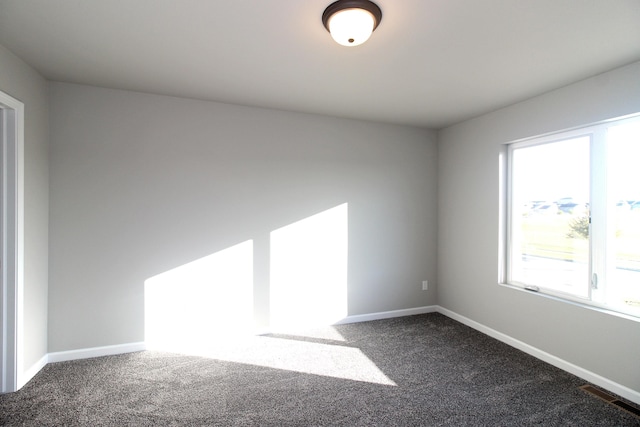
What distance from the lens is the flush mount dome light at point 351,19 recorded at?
1.77m

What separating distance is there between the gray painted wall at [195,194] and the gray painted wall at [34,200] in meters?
0.09

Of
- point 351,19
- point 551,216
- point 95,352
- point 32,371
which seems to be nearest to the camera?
point 351,19

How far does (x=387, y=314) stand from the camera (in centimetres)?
425

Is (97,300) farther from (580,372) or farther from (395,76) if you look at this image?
(580,372)

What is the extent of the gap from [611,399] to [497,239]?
5.40 ft

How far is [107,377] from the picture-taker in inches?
106

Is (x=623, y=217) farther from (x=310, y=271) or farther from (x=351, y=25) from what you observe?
(x=310, y=271)

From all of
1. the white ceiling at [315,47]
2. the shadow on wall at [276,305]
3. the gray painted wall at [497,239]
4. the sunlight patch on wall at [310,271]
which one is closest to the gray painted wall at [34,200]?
the white ceiling at [315,47]

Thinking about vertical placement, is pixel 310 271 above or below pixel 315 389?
above

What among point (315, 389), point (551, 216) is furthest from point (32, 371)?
point (551, 216)

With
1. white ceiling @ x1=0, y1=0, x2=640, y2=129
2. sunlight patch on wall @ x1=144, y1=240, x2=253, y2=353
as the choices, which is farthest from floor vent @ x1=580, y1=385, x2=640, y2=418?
sunlight patch on wall @ x1=144, y1=240, x2=253, y2=353

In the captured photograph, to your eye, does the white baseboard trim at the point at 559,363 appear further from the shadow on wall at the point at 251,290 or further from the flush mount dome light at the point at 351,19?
the flush mount dome light at the point at 351,19

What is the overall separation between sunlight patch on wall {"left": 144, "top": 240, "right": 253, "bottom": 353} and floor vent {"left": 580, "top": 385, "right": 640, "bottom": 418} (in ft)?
10.3

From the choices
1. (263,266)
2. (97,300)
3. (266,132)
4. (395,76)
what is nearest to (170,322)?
(97,300)
